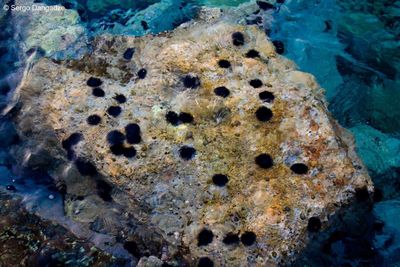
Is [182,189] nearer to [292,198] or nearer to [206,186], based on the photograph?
[206,186]

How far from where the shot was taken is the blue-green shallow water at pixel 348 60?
209 inches

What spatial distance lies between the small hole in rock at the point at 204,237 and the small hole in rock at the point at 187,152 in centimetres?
92

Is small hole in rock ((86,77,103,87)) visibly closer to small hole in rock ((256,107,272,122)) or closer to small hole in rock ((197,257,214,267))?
small hole in rock ((256,107,272,122))

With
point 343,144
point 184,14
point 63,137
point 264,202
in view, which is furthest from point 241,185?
point 184,14

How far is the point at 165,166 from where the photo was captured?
4980mm

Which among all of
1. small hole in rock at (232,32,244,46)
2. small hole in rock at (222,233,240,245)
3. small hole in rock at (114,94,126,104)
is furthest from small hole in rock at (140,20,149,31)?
small hole in rock at (222,233,240,245)

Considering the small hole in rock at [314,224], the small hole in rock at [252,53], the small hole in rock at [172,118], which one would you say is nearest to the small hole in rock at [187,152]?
the small hole in rock at [172,118]

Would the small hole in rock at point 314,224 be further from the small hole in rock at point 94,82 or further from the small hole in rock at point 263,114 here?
the small hole in rock at point 94,82

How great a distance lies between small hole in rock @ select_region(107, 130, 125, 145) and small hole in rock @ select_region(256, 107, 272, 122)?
1714 millimetres

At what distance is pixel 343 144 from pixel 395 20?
4.44 metres

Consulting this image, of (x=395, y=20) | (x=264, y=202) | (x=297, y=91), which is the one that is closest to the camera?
(x=264, y=202)

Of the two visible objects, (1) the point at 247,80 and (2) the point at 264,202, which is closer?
(2) the point at 264,202

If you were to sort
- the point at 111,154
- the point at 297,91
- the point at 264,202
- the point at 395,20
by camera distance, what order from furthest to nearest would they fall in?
the point at 395,20
the point at 297,91
the point at 111,154
the point at 264,202

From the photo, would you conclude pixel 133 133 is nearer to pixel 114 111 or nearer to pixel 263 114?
pixel 114 111
